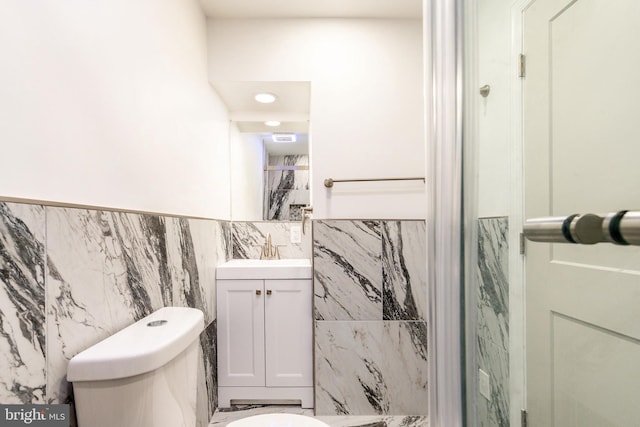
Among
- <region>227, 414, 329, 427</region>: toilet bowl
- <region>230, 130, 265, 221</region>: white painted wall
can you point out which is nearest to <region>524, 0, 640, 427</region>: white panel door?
<region>227, 414, 329, 427</region>: toilet bowl

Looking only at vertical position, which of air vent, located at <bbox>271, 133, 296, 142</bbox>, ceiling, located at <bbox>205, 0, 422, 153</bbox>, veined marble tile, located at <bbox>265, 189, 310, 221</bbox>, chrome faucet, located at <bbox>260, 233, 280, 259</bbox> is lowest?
chrome faucet, located at <bbox>260, 233, 280, 259</bbox>

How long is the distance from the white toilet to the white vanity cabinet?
3.37 feet

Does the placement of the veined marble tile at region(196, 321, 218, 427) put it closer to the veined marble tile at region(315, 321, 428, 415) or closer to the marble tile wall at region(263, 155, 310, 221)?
the veined marble tile at region(315, 321, 428, 415)

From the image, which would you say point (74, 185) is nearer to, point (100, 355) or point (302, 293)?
point (100, 355)

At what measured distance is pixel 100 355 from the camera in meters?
0.68

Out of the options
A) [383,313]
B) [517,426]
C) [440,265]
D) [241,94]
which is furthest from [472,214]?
[241,94]

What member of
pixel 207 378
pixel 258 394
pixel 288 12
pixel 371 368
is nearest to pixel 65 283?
pixel 207 378

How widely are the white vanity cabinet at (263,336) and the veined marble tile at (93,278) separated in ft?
2.37

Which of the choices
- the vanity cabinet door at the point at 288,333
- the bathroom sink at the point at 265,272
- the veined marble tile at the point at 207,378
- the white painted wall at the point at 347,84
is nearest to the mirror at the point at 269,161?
the white painted wall at the point at 347,84

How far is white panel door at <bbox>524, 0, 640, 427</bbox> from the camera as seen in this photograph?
0.75 metres

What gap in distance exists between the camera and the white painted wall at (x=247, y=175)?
2312mm

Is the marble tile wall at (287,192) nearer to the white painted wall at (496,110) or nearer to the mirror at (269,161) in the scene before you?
the mirror at (269,161)

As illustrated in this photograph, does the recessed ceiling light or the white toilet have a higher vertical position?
the recessed ceiling light

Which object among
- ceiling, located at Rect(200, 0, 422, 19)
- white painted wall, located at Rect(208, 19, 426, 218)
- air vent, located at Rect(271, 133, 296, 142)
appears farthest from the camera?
air vent, located at Rect(271, 133, 296, 142)
